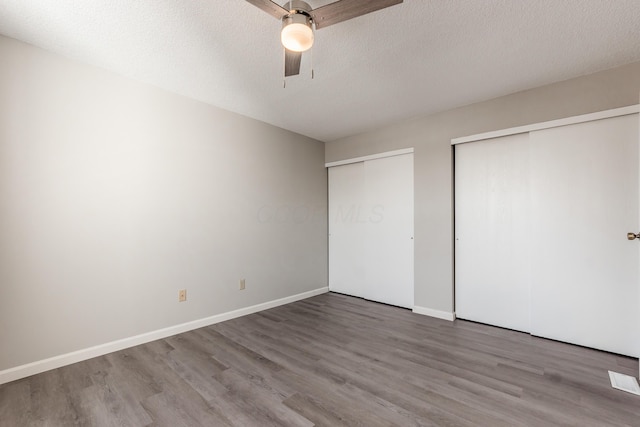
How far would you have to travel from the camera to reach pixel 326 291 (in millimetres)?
4598

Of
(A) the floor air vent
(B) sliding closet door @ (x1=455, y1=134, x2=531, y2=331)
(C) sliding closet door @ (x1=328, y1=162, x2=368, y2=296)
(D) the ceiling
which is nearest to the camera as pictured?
(D) the ceiling

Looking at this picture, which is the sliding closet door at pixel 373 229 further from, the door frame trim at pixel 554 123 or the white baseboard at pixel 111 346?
the white baseboard at pixel 111 346

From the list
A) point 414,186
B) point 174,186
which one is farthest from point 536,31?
point 174,186

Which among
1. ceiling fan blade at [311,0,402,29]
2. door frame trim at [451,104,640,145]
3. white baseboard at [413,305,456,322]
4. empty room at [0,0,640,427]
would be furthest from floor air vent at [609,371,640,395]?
ceiling fan blade at [311,0,402,29]

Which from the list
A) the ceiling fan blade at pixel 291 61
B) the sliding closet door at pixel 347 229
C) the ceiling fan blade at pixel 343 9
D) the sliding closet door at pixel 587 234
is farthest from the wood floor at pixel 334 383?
the ceiling fan blade at pixel 343 9

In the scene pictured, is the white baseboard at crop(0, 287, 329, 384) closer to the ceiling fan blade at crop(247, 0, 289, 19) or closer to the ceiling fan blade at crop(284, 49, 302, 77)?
the ceiling fan blade at crop(284, 49, 302, 77)

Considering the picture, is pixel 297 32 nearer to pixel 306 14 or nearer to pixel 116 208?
pixel 306 14

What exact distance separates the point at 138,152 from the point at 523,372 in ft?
12.0

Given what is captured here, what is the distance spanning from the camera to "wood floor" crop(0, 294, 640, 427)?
A: 169 centimetres

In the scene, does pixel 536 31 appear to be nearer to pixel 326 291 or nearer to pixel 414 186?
pixel 414 186

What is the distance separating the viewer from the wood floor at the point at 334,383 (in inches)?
66.5

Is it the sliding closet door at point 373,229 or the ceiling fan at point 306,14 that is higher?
the ceiling fan at point 306,14

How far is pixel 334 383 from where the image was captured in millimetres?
2027

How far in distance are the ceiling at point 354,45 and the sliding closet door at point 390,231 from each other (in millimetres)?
1074
